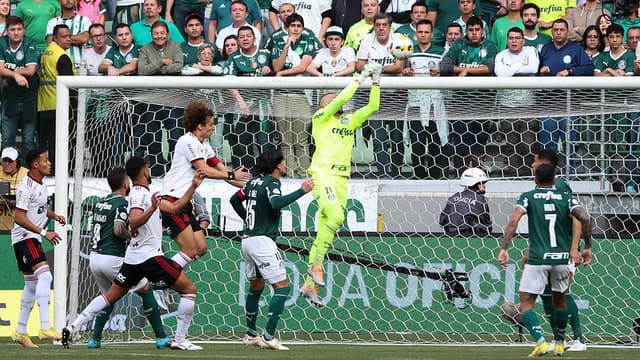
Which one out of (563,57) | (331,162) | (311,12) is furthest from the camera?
(311,12)

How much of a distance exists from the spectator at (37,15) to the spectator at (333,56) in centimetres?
407

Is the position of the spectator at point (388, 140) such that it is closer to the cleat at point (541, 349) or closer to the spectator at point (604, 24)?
the spectator at point (604, 24)

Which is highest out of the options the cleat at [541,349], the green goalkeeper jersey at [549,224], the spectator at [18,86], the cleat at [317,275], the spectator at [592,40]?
the spectator at [592,40]

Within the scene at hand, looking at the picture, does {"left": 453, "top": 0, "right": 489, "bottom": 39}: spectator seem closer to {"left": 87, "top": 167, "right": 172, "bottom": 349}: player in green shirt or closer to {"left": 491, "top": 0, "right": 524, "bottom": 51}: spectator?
{"left": 491, "top": 0, "right": 524, "bottom": 51}: spectator

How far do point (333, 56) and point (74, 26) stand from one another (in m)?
3.75

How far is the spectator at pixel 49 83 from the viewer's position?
16.4 m

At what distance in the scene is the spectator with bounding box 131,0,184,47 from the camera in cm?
1761

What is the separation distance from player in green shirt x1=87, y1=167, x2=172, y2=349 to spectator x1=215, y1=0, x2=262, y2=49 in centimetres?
572

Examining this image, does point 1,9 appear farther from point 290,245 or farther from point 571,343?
point 571,343

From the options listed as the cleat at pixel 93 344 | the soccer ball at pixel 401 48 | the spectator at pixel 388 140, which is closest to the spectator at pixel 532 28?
the spectator at pixel 388 140

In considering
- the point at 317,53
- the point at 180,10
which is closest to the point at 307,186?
the point at 317,53

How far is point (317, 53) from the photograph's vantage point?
55.6 feet

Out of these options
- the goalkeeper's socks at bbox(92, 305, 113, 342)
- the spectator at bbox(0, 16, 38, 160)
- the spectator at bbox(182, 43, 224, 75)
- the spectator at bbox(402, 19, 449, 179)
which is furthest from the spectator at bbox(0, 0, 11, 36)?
the goalkeeper's socks at bbox(92, 305, 113, 342)

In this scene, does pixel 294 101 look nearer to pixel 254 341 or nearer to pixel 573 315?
pixel 254 341
